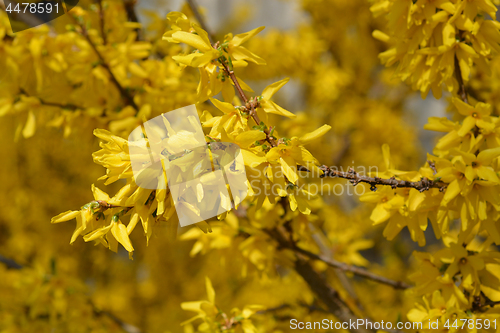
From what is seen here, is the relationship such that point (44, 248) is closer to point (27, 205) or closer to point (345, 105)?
point (27, 205)

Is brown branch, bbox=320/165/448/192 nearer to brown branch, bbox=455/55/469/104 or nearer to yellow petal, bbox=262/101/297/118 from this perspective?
yellow petal, bbox=262/101/297/118

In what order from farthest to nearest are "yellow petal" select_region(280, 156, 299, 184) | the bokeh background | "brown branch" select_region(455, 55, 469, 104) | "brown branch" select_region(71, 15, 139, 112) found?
the bokeh background → "brown branch" select_region(71, 15, 139, 112) → "brown branch" select_region(455, 55, 469, 104) → "yellow petal" select_region(280, 156, 299, 184)

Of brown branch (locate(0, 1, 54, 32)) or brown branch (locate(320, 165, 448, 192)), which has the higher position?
brown branch (locate(0, 1, 54, 32))

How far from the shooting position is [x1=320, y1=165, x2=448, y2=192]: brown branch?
0.67 meters

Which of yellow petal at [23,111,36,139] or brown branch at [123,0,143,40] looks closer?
yellow petal at [23,111,36,139]

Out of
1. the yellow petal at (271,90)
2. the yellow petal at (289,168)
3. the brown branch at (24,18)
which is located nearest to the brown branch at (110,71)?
the brown branch at (24,18)

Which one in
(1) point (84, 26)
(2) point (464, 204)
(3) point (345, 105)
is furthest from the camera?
(3) point (345, 105)

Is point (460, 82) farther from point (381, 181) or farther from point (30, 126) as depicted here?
point (30, 126)

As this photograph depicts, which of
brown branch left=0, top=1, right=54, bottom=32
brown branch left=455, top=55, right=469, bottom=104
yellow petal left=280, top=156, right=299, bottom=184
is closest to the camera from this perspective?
yellow petal left=280, top=156, right=299, bottom=184

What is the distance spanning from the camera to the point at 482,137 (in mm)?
838

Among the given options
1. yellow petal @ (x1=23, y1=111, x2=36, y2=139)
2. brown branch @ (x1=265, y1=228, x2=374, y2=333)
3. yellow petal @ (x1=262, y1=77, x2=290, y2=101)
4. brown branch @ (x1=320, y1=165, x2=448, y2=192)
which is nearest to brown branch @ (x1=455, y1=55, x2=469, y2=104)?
brown branch @ (x1=320, y1=165, x2=448, y2=192)

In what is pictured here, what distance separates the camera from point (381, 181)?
0.70 metres

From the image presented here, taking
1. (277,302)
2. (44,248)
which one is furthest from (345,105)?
(44,248)

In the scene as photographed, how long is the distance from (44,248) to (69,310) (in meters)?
1.52
